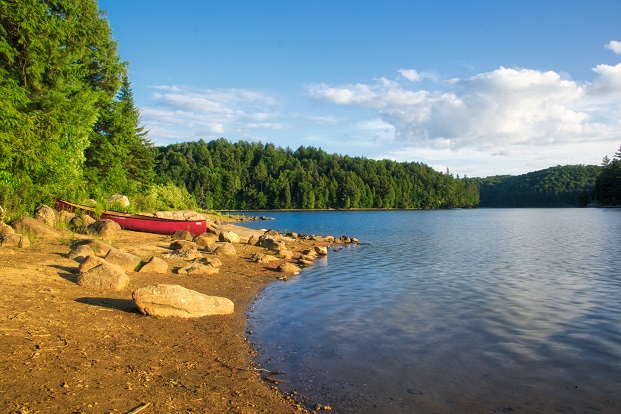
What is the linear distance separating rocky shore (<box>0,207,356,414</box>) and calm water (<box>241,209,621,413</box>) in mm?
888

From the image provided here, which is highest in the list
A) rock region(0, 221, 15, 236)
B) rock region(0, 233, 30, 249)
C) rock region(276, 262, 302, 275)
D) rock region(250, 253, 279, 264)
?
rock region(0, 221, 15, 236)

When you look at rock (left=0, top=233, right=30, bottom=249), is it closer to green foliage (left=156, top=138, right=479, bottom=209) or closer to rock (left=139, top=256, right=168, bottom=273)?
rock (left=139, top=256, right=168, bottom=273)

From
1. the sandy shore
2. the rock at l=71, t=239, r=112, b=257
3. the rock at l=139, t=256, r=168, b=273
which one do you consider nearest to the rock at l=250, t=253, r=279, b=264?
the rock at l=139, t=256, r=168, b=273

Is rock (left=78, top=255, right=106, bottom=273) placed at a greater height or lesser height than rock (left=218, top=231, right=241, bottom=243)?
greater

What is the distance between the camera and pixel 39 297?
9.45 meters

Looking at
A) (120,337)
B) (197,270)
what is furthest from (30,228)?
(120,337)

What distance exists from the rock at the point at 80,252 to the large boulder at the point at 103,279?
8.14 feet

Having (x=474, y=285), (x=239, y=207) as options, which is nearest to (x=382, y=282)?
(x=474, y=285)

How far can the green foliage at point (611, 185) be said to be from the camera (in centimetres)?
12175

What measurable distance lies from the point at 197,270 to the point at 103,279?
14.5 ft

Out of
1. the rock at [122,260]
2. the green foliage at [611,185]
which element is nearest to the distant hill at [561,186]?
the green foliage at [611,185]

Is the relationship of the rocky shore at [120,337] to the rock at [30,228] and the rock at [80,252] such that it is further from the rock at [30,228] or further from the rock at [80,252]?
the rock at [30,228]

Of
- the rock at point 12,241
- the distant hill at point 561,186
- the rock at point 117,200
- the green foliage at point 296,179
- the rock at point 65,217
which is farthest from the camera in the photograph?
the distant hill at point 561,186

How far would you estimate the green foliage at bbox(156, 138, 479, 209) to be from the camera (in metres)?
152
